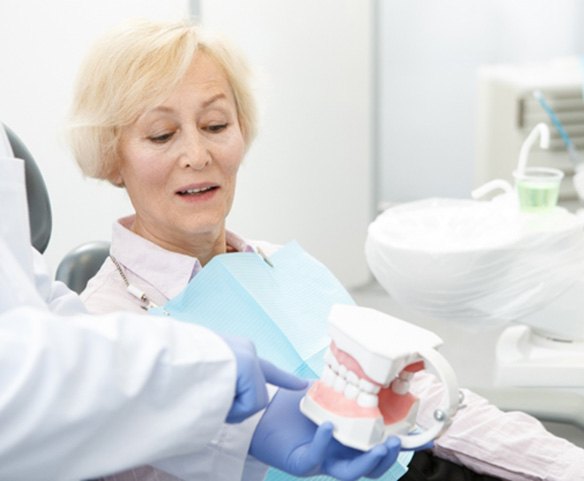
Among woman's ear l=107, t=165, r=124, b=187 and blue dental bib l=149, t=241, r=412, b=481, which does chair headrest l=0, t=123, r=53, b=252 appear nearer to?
woman's ear l=107, t=165, r=124, b=187

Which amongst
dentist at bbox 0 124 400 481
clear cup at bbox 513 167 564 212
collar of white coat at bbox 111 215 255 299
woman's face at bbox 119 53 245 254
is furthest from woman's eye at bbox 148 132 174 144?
clear cup at bbox 513 167 564 212

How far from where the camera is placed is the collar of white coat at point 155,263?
1377 millimetres

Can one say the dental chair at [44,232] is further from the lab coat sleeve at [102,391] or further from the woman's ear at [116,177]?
the lab coat sleeve at [102,391]

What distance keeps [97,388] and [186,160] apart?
0.62 m

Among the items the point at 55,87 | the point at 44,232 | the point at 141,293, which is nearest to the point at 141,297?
the point at 141,293

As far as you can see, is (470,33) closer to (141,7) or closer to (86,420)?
(141,7)

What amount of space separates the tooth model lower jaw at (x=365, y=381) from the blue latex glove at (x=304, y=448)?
0.02 m

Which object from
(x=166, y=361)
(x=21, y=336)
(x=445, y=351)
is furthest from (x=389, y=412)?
(x=445, y=351)

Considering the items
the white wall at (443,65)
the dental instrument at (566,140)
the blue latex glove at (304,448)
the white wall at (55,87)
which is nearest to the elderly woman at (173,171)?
the blue latex glove at (304,448)

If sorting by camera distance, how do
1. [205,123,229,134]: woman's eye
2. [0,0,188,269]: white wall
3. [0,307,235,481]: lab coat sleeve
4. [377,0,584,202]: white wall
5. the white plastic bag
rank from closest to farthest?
[0,307,235,481]: lab coat sleeve
[205,123,229,134]: woman's eye
the white plastic bag
[0,0,188,269]: white wall
[377,0,584,202]: white wall

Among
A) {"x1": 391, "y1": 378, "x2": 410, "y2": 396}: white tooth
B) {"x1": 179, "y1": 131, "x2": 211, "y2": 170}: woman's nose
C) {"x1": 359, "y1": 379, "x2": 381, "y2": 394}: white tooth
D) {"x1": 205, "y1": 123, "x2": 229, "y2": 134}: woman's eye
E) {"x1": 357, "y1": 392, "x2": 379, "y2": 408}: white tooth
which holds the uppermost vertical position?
{"x1": 205, "y1": 123, "x2": 229, "y2": 134}: woman's eye

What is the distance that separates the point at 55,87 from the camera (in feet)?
7.91

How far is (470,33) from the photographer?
419 centimetres

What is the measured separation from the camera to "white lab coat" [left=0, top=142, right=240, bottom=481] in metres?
0.79
